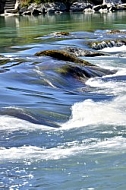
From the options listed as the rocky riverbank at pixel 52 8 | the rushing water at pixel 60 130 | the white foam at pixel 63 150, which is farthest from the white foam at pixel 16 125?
the rocky riverbank at pixel 52 8

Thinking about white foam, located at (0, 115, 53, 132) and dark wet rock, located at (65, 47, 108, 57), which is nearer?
white foam, located at (0, 115, 53, 132)

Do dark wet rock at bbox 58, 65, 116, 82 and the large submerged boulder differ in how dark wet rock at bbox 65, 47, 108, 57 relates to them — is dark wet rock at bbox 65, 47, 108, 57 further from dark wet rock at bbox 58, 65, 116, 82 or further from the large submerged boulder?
dark wet rock at bbox 58, 65, 116, 82

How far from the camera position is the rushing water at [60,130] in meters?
7.80

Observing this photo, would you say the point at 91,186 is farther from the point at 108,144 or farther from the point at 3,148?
the point at 3,148

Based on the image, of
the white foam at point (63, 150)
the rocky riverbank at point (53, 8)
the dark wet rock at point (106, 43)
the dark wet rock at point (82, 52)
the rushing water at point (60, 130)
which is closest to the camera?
Answer: the rushing water at point (60, 130)

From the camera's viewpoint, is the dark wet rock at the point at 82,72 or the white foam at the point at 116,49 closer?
the dark wet rock at the point at 82,72

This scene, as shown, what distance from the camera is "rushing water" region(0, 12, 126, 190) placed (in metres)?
7.80

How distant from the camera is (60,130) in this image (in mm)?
10531

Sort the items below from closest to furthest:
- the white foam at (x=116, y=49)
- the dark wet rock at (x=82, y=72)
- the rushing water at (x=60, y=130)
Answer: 1. the rushing water at (x=60, y=130)
2. the dark wet rock at (x=82, y=72)
3. the white foam at (x=116, y=49)

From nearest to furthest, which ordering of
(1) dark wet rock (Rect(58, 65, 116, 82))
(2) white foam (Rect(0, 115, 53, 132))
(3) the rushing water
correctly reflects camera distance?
(3) the rushing water, (2) white foam (Rect(0, 115, 53, 132)), (1) dark wet rock (Rect(58, 65, 116, 82))

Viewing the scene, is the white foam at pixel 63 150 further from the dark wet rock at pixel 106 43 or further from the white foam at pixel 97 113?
the dark wet rock at pixel 106 43

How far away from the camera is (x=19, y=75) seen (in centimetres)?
1694

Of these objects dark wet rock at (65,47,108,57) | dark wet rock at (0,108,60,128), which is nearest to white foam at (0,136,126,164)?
dark wet rock at (0,108,60,128)

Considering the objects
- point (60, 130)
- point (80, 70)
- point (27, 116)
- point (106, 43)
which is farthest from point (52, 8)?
point (60, 130)
